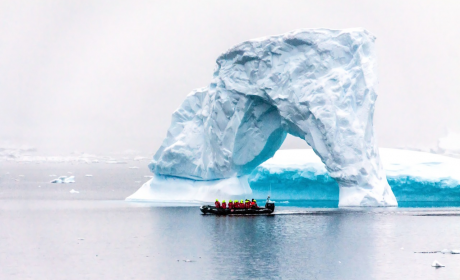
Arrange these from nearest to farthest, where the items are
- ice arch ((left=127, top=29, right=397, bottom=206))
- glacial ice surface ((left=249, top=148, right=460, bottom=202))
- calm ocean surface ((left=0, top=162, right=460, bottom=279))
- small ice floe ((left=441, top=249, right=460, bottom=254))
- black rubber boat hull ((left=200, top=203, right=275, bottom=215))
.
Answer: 1. calm ocean surface ((left=0, top=162, right=460, bottom=279))
2. small ice floe ((left=441, top=249, right=460, bottom=254))
3. black rubber boat hull ((left=200, top=203, right=275, bottom=215))
4. ice arch ((left=127, top=29, right=397, bottom=206))
5. glacial ice surface ((left=249, top=148, right=460, bottom=202))

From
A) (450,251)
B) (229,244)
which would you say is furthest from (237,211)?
(450,251)

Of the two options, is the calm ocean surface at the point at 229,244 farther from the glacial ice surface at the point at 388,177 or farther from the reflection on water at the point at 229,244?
the glacial ice surface at the point at 388,177

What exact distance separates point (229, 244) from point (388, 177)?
21.6 m

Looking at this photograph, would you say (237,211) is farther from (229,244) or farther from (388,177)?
(388,177)

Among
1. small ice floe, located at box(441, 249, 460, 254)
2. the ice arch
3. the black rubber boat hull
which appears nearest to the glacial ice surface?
the ice arch

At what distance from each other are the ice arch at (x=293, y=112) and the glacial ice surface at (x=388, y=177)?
3856 mm

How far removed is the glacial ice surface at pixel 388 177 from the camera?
44594mm

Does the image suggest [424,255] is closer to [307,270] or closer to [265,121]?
[307,270]

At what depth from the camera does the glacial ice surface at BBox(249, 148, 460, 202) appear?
146 feet

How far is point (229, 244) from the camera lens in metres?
25.3

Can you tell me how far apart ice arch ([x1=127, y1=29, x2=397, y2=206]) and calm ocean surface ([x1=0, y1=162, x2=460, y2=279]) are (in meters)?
3.07

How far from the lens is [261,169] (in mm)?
48906

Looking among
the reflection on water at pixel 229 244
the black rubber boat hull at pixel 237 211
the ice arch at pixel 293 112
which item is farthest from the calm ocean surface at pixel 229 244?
the ice arch at pixel 293 112

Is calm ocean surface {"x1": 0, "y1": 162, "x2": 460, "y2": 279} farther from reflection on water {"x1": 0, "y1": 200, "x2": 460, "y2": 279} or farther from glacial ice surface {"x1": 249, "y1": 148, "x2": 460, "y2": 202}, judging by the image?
glacial ice surface {"x1": 249, "y1": 148, "x2": 460, "y2": 202}
